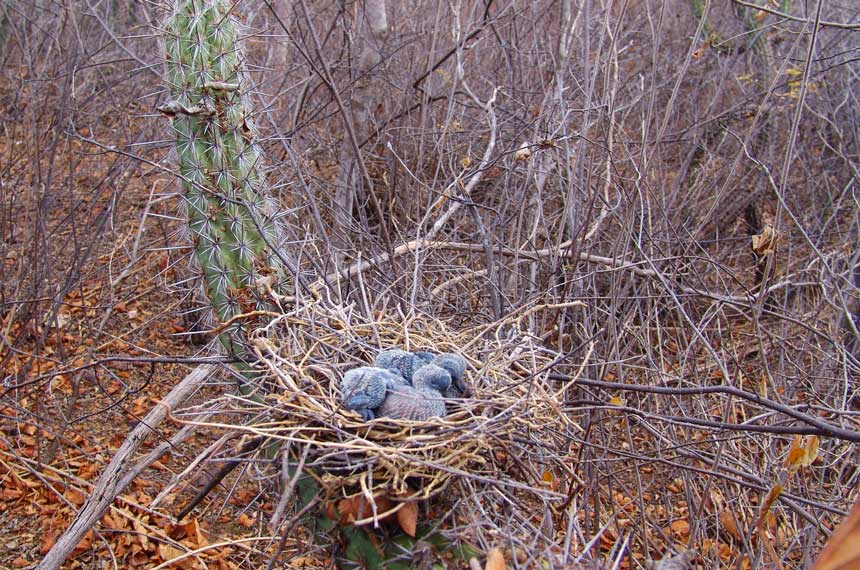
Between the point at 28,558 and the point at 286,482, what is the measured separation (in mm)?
2460

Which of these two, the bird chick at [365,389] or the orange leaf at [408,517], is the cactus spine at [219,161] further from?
the orange leaf at [408,517]

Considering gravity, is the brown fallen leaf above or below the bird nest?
above

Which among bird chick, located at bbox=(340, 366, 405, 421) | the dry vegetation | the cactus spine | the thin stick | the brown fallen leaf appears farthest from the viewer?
the thin stick

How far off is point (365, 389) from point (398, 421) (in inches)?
5.2

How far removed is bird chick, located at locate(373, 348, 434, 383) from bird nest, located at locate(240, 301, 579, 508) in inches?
5.0

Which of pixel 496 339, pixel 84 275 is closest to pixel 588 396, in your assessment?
pixel 496 339

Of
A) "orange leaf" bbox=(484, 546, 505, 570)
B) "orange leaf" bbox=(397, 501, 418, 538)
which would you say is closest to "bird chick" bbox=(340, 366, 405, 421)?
"orange leaf" bbox=(397, 501, 418, 538)

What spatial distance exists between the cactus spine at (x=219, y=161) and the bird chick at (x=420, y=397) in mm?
812

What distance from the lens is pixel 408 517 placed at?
151 centimetres

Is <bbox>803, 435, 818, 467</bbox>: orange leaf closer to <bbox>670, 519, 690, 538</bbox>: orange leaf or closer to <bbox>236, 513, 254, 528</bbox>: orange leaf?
<bbox>670, 519, 690, 538</bbox>: orange leaf

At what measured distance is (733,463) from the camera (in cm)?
313

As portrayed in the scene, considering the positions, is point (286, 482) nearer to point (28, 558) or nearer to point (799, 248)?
point (28, 558)

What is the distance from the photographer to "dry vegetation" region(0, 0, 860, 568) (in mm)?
2100

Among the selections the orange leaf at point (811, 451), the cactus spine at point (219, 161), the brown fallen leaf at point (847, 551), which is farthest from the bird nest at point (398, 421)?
the brown fallen leaf at point (847, 551)
